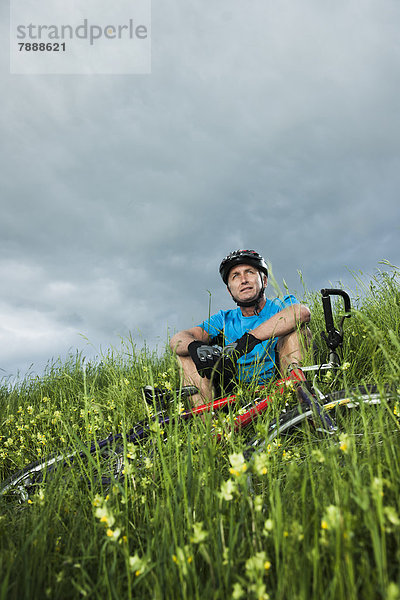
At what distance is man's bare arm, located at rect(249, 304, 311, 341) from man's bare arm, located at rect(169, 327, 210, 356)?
898mm

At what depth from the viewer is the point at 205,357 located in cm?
489

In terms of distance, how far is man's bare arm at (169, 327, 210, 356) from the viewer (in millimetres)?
5795

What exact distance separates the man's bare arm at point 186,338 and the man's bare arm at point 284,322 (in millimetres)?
898

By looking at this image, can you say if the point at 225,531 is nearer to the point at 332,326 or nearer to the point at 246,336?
the point at 332,326

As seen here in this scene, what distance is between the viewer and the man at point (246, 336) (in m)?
4.85

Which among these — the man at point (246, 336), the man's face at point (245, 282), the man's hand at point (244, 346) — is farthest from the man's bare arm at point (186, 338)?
the man's face at point (245, 282)

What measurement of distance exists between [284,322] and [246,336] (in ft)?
2.10

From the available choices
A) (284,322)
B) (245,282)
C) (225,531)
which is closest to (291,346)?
(284,322)

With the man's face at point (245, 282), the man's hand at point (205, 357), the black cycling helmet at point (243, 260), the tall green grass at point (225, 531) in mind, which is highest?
the black cycling helmet at point (243, 260)

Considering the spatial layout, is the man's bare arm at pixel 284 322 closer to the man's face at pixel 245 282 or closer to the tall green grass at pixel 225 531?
the man's face at pixel 245 282

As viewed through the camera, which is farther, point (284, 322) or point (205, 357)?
point (284, 322)

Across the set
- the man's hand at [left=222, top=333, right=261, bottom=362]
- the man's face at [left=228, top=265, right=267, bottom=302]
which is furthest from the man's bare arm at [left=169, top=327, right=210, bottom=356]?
the man's face at [left=228, top=265, right=267, bottom=302]

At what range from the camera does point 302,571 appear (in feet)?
4.93

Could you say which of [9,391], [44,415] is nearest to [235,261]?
[44,415]
